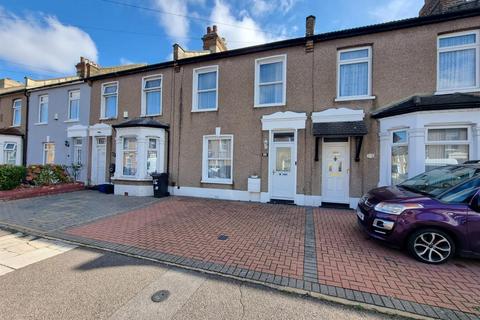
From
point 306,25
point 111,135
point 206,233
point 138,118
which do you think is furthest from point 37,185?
point 306,25

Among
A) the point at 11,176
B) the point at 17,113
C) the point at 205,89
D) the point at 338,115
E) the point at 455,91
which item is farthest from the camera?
the point at 17,113

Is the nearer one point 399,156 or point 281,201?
point 399,156

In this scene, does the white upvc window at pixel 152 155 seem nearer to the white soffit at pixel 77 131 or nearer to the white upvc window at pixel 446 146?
the white soffit at pixel 77 131

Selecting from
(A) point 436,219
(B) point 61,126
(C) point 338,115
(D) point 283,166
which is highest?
(B) point 61,126

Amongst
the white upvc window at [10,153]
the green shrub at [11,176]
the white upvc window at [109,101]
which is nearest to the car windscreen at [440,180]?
the white upvc window at [109,101]

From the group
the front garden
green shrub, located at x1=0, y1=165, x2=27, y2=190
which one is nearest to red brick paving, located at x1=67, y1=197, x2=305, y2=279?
the front garden

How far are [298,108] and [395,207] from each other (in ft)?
18.1

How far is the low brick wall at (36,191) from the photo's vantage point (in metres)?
9.17

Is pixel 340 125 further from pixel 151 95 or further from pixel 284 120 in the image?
pixel 151 95

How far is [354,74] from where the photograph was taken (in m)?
8.62

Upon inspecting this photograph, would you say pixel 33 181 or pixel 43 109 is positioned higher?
pixel 43 109

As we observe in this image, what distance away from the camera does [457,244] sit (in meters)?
4.11

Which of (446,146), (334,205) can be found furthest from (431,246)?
(446,146)

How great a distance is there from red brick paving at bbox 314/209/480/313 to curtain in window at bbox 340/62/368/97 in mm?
5714
